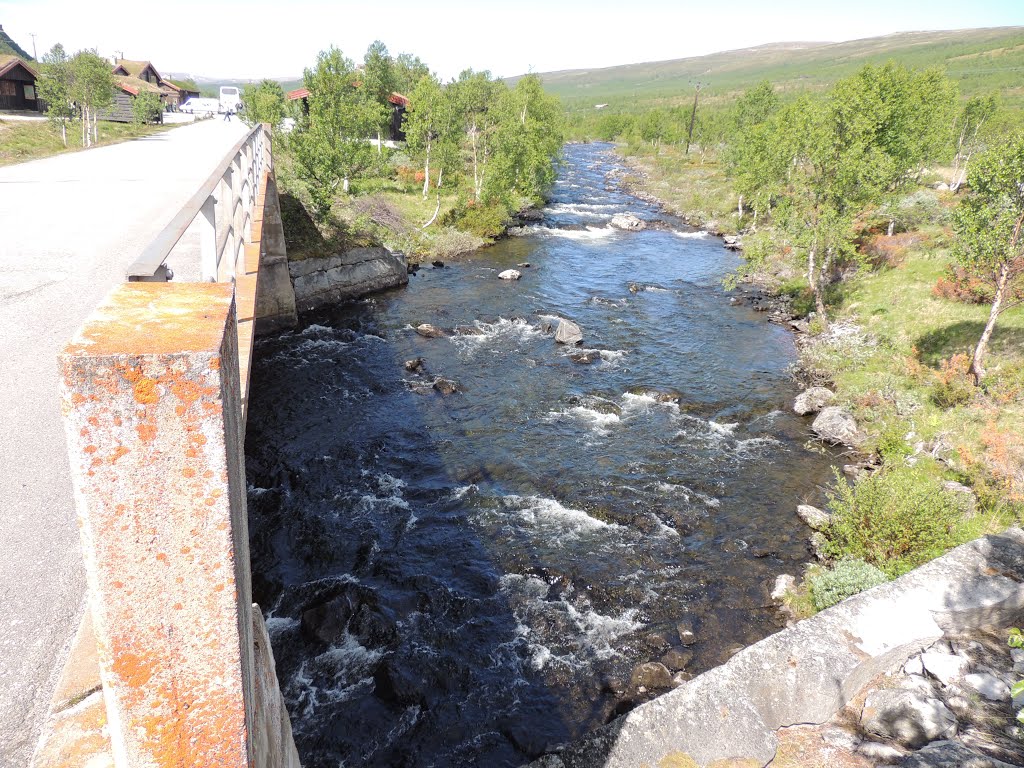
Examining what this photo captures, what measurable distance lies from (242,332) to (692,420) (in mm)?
14991

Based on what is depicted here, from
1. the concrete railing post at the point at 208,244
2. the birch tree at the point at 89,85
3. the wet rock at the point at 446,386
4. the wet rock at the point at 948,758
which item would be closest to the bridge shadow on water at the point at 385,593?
the wet rock at the point at 446,386

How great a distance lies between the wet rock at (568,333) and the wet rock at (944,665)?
58.1 ft

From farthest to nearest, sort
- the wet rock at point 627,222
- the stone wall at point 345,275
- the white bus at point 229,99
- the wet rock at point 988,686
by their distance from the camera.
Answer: the white bus at point 229,99 → the wet rock at point 627,222 → the stone wall at point 345,275 → the wet rock at point 988,686

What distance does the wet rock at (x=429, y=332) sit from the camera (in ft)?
80.8

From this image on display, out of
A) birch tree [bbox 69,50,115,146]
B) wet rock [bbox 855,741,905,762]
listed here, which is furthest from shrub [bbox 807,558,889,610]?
birch tree [bbox 69,50,115,146]

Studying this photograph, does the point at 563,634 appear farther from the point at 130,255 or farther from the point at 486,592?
the point at 130,255

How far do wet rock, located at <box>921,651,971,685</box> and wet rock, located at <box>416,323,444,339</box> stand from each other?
19.7m

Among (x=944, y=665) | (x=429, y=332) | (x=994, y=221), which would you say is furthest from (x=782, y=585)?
(x=429, y=332)

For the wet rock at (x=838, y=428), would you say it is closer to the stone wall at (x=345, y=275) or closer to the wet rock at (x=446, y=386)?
the wet rock at (x=446, y=386)

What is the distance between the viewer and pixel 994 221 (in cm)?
1764

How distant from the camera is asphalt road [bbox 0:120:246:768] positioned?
3402mm

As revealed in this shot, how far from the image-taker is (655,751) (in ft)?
22.1

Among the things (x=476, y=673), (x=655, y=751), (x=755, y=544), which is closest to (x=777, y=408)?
(x=755, y=544)

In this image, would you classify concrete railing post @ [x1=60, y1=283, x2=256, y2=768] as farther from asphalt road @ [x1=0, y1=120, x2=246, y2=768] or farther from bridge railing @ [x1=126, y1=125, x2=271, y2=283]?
asphalt road @ [x1=0, y1=120, x2=246, y2=768]
